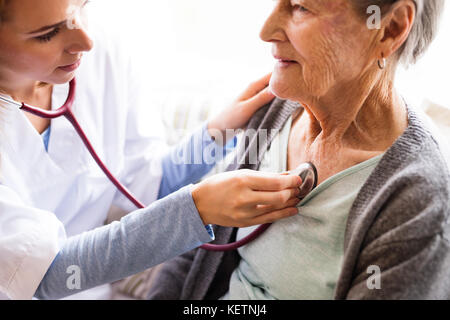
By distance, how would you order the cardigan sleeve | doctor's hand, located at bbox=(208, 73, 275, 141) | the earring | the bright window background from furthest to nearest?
the bright window background → doctor's hand, located at bbox=(208, 73, 275, 141) → the earring → the cardigan sleeve

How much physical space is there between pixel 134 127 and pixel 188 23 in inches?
20.4

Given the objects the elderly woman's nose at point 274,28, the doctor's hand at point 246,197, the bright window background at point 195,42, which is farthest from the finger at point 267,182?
the bright window background at point 195,42

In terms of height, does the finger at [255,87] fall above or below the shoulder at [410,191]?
above

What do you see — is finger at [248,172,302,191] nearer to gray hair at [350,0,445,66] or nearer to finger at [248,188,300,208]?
finger at [248,188,300,208]

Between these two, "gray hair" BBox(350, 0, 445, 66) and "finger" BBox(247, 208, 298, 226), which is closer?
"gray hair" BBox(350, 0, 445, 66)

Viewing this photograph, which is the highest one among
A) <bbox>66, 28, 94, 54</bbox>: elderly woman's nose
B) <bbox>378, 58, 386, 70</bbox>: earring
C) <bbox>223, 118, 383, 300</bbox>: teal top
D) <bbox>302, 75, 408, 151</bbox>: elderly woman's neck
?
<bbox>66, 28, 94, 54</bbox>: elderly woman's nose

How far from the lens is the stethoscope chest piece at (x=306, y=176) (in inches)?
31.6

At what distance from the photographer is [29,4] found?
731 mm

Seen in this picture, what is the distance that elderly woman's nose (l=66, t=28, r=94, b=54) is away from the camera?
2.69ft

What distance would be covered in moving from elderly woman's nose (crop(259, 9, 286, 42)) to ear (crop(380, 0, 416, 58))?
0.19 meters

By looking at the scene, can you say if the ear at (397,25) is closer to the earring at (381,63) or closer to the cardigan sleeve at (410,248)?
the earring at (381,63)

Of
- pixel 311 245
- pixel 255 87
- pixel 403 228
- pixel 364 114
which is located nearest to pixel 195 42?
pixel 255 87

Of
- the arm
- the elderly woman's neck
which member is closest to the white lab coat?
the arm

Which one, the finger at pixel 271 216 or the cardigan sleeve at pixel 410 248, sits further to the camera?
the finger at pixel 271 216
